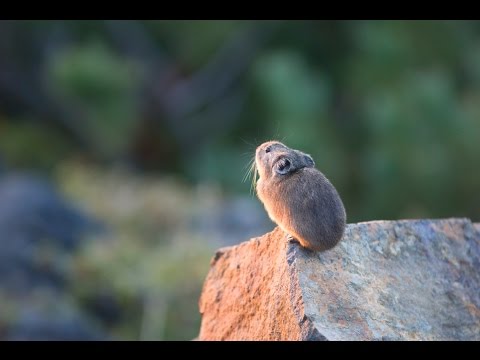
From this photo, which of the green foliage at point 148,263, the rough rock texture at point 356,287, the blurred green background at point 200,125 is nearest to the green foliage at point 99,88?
the blurred green background at point 200,125

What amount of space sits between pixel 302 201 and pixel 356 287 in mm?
676

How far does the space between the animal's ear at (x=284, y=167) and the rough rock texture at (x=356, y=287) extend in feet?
1.42

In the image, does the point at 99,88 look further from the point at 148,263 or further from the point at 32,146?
the point at 148,263

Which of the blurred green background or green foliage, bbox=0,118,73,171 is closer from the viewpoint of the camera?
the blurred green background

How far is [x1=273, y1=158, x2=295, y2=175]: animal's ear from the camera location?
686cm

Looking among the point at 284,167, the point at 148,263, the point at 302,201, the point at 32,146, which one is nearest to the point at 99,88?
the point at 32,146

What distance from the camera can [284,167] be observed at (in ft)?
Result: 22.6

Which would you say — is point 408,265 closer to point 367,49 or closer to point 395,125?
point 395,125

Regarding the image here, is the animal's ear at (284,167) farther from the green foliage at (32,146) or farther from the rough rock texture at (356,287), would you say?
the green foliage at (32,146)

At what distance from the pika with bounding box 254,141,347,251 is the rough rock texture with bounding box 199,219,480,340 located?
14 centimetres

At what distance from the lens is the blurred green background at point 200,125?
51.0 ft

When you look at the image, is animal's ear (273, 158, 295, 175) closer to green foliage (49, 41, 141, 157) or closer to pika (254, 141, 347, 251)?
pika (254, 141, 347, 251)

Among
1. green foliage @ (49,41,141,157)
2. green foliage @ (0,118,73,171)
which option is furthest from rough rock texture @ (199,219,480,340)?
green foliage @ (0,118,73,171)
